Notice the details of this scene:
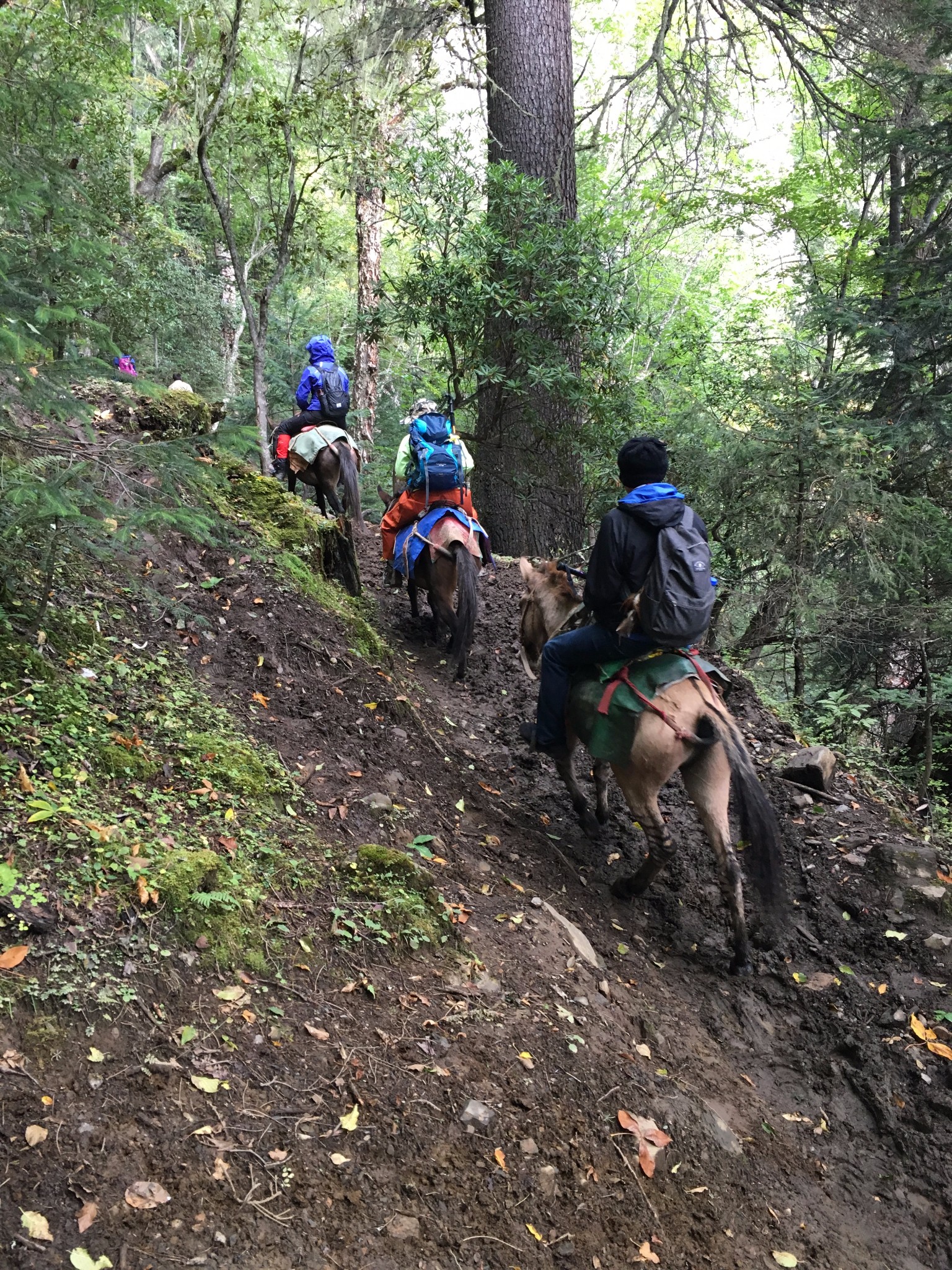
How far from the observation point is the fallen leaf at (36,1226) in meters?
2.05

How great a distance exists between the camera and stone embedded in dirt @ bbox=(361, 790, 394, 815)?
15.1 ft

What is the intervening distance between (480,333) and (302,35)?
4197 millimetres

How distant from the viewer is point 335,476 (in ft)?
32.2

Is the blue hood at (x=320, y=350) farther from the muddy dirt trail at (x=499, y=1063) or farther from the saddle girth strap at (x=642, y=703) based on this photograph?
the saddle girth strap at (x=642, y=703)

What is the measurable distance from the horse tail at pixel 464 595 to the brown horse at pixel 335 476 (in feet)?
9.09

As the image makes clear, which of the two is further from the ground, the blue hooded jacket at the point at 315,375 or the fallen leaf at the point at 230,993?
the blue hooded jacket at the point at 315,375

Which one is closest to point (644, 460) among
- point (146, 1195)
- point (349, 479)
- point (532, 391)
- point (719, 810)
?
point (719, 810)

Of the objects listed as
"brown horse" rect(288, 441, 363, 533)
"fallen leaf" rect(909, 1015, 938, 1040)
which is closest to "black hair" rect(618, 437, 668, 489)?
"fallen leaf" rect(909, 1015, 938, 1040)

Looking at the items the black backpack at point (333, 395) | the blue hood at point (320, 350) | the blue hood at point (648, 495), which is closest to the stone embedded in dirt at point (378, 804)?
the blue hood at point (648, 495)

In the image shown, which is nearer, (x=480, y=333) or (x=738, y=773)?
(x=738, y=773)

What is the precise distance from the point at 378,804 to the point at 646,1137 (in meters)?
2.13

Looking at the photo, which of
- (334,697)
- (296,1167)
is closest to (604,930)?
(334,697)

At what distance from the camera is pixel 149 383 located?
12.7 ft

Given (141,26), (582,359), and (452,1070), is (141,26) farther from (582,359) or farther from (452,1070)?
(452,1070)
